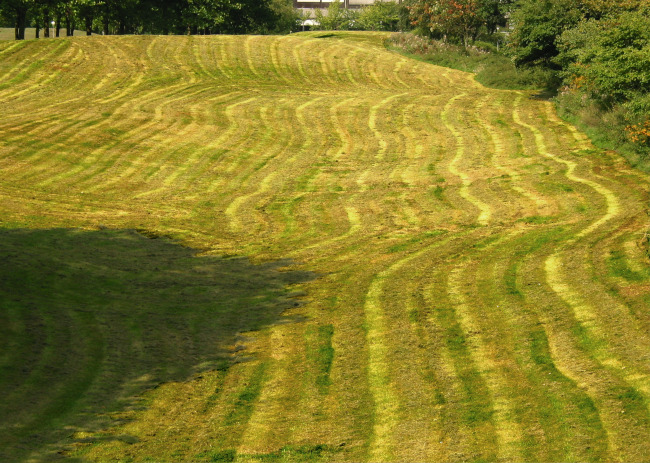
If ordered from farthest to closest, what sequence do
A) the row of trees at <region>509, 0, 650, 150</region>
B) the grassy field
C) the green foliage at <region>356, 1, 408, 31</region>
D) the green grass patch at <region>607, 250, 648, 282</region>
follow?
the green foliage at <region>356, 1, 408, 31</region> → the row of trees at <region>509, 0, 650, 150</region> → the green grass patch at <region>607, 250, 648, 282</region> → the grassy field

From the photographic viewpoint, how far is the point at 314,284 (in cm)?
2433

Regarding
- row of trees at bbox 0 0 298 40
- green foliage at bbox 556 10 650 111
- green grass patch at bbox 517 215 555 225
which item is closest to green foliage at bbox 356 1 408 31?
row of trees at bbox 0 0 298 40

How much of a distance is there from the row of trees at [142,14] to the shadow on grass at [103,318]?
5219 cm

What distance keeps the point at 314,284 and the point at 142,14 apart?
71776mm

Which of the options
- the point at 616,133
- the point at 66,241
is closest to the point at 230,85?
the point at 616,133

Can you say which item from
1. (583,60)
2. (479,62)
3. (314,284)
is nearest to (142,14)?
(479,62)

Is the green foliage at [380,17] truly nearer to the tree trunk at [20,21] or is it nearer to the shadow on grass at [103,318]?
the tree trunk at [20,21]

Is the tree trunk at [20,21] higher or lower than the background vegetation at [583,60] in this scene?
higher

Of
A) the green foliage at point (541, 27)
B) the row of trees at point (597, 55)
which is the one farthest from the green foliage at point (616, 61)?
the green foliage at point (541, 27)

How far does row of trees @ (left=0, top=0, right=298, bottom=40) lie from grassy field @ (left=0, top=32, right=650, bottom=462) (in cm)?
2358

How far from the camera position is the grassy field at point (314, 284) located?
14.2 meters

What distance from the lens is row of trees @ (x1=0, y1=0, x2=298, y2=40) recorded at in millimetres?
74500

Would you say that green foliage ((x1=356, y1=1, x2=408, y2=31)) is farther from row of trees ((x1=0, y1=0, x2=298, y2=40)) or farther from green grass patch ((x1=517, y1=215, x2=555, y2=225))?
green grass patch ((x1=517, y1=215, x2=555, y2=225))

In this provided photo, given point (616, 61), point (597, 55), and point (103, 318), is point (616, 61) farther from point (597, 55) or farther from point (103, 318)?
point (103, 318)
